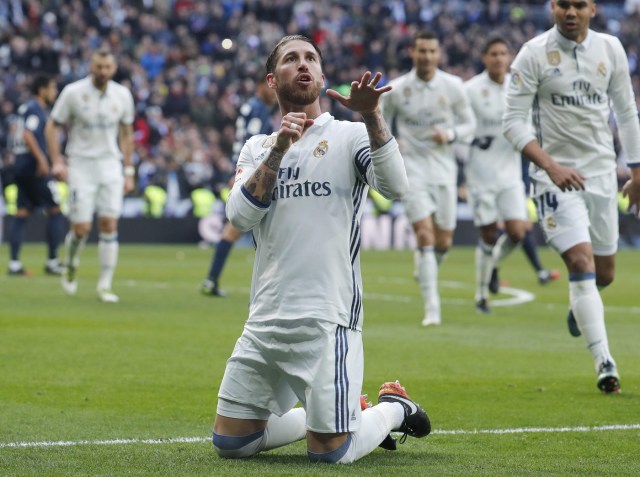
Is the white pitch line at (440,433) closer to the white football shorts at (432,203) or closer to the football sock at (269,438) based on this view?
the football sock at (269,438)

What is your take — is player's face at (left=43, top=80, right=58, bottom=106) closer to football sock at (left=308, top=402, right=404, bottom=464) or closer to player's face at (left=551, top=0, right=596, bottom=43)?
player's face at (left=551, top=0, right=596, bottom=43)

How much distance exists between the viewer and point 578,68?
26.9 feet

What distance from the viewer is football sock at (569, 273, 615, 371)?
7852 millimetres

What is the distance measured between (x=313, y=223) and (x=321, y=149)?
0.32 meters

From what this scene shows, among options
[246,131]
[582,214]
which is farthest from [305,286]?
[246,131]

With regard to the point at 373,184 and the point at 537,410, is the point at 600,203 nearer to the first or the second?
the point at 537,410

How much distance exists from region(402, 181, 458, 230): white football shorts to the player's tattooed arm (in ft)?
20.8

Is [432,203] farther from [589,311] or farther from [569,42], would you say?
[589,311]

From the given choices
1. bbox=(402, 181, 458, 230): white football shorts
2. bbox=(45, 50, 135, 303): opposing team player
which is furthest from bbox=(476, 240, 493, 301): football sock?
bbox=(45, 50, 135, 303): opposing team player

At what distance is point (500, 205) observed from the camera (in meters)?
14.0

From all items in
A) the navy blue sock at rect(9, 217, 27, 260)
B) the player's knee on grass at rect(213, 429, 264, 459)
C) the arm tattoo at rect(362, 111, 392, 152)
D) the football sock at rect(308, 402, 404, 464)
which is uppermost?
the arm tattoo at rect(362, 111, 392, 152)

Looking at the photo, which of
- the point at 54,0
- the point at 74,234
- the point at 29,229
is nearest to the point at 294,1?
A: the point at 54,0

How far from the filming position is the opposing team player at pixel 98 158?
14.0 meters

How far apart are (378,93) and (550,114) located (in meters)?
3.33
